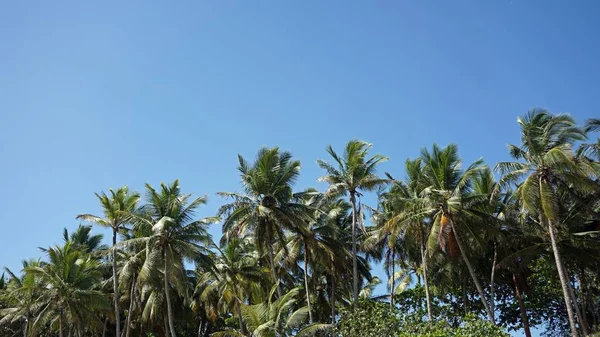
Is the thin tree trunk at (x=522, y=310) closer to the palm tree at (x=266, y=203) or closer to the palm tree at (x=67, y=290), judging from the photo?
the palm tree at (x=266, y=203)

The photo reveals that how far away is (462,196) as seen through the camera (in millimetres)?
26141

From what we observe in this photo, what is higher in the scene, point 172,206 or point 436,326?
point 172,206

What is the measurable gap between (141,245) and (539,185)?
19672 millimetres

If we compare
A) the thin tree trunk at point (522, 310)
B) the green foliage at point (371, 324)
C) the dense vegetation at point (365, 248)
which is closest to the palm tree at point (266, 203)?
the dense vegetation at point (365, 248)

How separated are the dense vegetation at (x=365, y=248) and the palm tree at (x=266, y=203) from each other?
7cm

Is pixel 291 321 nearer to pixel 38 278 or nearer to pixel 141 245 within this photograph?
pixel 141 245

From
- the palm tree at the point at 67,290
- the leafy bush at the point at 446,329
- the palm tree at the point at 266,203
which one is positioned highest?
the palm tree at the point at 266,203

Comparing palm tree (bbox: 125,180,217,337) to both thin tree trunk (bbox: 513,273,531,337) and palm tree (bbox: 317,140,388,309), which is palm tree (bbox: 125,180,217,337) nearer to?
palm tree (bbox: 317,140,388,309)

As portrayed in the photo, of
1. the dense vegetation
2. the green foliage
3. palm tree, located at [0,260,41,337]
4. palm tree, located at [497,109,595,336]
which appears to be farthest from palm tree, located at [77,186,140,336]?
palm tree, located at [497,109,595,336]

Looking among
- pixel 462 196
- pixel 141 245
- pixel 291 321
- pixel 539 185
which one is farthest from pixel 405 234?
pixel 141 245

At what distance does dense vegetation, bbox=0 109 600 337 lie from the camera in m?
22.6

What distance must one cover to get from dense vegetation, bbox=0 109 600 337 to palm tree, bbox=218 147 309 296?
70 mm

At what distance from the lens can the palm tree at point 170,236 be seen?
2541 cm

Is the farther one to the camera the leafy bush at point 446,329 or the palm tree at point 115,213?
the palm tree at point 115,213
